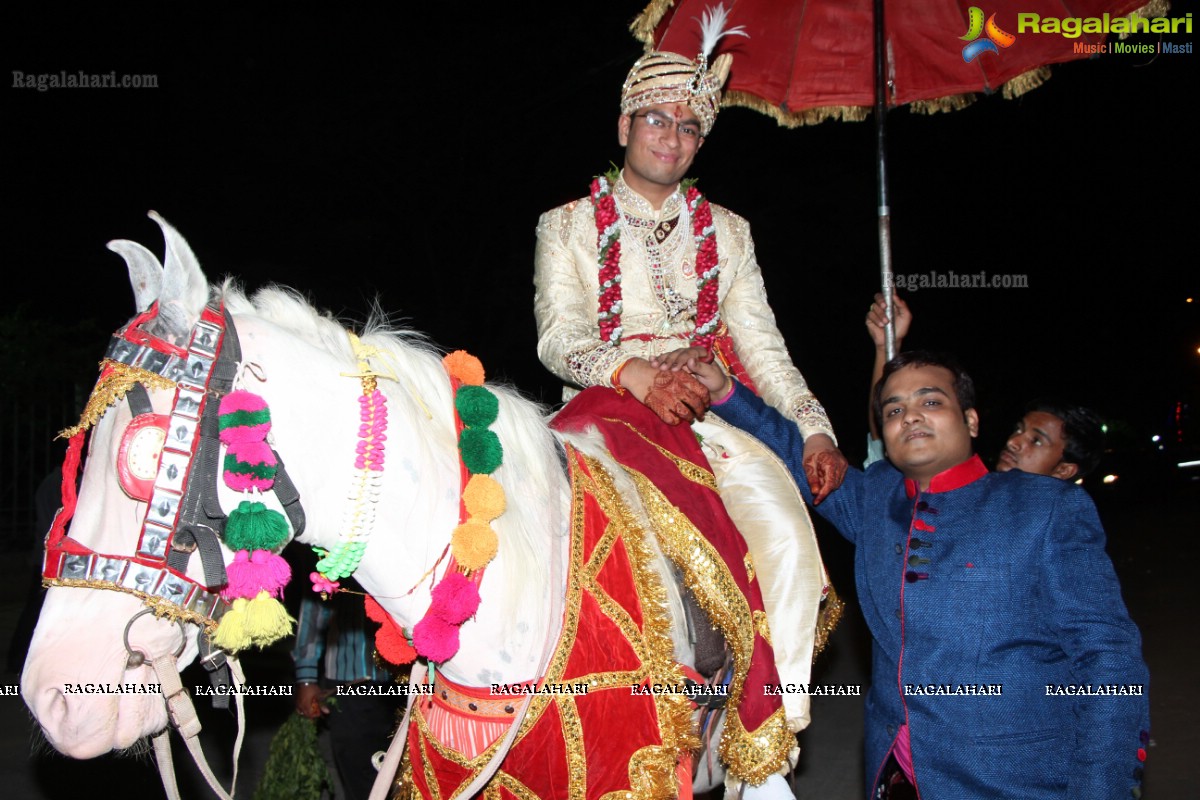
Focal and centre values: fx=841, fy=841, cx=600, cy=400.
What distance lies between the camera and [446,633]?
1.96m

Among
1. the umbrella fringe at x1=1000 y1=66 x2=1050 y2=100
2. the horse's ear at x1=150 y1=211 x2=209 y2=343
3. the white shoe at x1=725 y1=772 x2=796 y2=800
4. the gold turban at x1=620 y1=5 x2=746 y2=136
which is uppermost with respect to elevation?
the umbrella fringe at x1=1000 y1=66 x2=1050 y2=100

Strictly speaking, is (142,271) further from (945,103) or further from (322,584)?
(945,103)

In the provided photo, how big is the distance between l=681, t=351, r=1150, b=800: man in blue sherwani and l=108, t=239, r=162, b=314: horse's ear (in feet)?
5.03

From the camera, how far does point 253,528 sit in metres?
1.73

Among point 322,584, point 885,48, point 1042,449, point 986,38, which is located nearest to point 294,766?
point 322,584

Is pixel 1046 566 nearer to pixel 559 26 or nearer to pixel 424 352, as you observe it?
pixel 424 352

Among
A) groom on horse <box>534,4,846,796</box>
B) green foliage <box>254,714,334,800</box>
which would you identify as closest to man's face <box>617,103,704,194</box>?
groom on horse <box>534,4,846,796</box>

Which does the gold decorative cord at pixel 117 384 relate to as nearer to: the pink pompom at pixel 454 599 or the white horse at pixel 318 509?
the white horse at pixel 318 509

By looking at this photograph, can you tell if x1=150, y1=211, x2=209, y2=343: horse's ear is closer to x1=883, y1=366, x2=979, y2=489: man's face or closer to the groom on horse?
the groom on horse

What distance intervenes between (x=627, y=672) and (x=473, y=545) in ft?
1.67

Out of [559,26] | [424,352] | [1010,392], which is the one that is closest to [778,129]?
[559,26]

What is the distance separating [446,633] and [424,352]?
71cm

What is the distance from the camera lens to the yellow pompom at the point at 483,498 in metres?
1.99

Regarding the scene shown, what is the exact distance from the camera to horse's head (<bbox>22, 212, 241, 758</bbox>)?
5.49 ft
